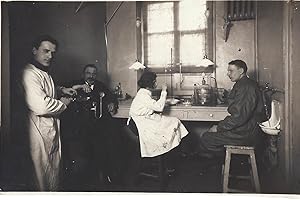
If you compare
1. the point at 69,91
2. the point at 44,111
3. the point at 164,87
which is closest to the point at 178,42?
the point at 164,87

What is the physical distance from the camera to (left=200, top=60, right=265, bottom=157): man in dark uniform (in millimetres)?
1175

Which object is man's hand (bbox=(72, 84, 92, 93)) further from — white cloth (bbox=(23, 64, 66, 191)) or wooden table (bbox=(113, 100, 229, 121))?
wooden table (bbox=(113, 100, 229, 121))

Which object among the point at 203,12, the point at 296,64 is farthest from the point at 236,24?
the point at 296,64

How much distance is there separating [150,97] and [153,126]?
10 centimetres

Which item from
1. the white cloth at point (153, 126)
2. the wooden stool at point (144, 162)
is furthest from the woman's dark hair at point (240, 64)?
the wooden stool at point (144, 162)

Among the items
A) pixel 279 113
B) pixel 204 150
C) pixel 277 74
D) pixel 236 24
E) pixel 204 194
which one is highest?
pixel 236 24

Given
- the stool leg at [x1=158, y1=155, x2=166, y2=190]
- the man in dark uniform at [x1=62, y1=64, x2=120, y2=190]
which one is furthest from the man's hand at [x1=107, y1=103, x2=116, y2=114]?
the stool leg at [x1=158, y1=155, x2=166, y2=190]

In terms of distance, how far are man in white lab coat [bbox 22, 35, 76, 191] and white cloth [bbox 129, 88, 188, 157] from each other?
0.24 metres

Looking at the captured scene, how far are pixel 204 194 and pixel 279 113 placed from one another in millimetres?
373

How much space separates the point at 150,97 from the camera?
123 cm

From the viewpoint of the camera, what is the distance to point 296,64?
118 centimetres

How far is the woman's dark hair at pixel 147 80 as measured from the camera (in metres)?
1.21

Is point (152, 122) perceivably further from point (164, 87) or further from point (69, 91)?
point (69, 91)

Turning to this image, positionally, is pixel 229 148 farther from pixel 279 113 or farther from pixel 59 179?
pixel 59 179
